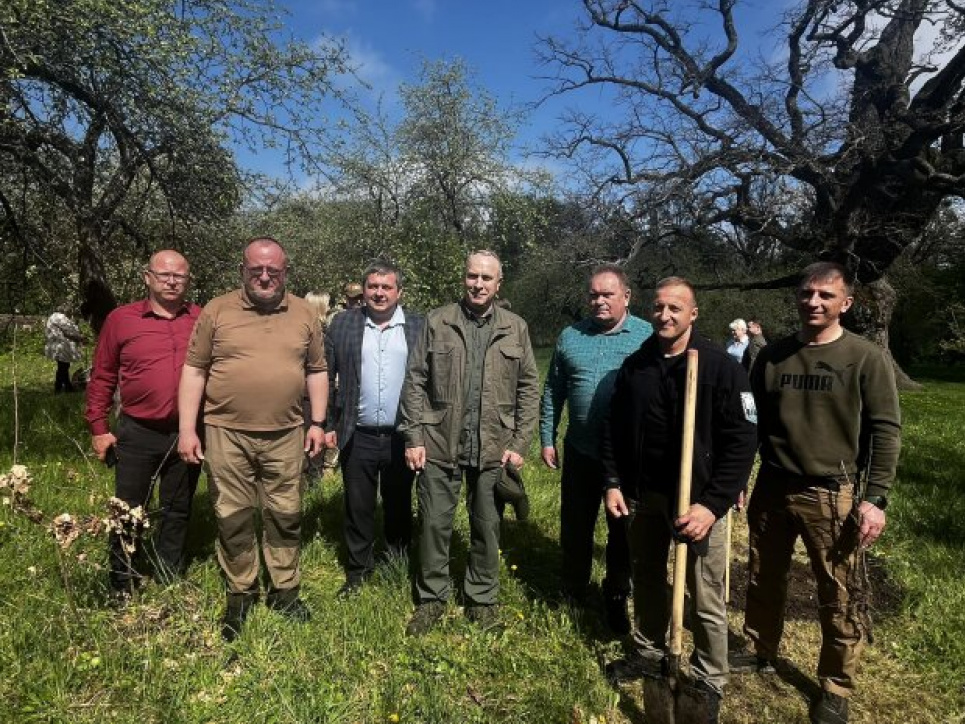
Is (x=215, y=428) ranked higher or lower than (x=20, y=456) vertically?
higher

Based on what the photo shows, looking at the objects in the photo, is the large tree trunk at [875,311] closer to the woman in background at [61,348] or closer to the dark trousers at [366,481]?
the dark trousers at [366,481]

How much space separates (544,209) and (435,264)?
4.57 metres

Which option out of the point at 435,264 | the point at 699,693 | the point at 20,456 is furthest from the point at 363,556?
the point at 435,264

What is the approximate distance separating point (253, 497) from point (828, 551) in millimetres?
3012

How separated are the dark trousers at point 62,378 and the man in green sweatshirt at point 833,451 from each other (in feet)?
46.6

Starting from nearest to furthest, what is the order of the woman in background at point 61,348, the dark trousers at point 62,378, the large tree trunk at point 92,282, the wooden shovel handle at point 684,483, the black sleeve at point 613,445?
1. the wooden shovel handle at point 684,483
2. the black sleeve at point 613,445
3. the large tree trunk at point 92,282
4. the woman in background at point 61,348
5. the dark trousers at point 62,378

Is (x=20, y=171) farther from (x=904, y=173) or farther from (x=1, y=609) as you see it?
(x=904, y=173)

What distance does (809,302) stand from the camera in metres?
3.02

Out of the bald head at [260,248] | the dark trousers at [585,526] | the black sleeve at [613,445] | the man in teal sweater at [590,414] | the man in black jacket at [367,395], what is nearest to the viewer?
the black sleeve at [613,445]

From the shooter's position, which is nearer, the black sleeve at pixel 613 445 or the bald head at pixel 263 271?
the black sleeve at pixel 613 445

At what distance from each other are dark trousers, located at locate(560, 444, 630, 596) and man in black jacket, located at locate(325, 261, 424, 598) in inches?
42.6

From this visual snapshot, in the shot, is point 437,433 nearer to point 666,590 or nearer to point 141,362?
point 666,590

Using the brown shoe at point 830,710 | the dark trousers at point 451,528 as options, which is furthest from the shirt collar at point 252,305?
the brown shoe at point 830,710

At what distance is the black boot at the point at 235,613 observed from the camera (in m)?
3.36
